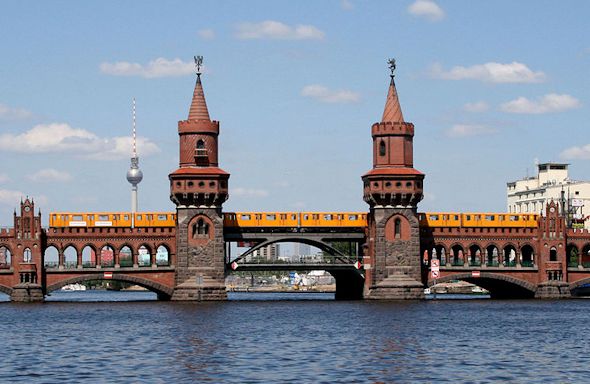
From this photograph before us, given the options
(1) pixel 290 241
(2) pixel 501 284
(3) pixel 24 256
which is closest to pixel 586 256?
(2) pixel 501 284

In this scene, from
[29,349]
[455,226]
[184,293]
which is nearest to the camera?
[29,349]

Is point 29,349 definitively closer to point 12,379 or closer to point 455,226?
point 12,379

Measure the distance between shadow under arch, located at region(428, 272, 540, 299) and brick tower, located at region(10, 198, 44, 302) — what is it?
44022 mm

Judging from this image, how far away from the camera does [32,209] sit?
13562cm

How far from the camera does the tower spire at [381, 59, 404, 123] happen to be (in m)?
140

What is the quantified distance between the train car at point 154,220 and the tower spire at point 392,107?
2646 cm

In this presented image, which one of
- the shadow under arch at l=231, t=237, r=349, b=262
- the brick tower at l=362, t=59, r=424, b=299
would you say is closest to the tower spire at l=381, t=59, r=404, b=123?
the brick tower at l=362, t=59, r=424, b=299

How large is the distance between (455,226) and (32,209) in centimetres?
→ 4880

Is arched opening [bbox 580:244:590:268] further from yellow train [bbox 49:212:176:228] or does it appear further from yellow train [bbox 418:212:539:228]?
yellow train [bbox 49:212:176:228]

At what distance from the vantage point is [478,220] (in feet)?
484

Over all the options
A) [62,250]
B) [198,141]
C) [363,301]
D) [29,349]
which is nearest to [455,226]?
[363,301]

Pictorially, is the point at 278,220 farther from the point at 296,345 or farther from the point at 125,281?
the point at 296,345

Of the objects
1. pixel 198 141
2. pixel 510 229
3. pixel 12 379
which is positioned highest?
pixel 198 141

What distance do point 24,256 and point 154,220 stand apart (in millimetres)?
14990
